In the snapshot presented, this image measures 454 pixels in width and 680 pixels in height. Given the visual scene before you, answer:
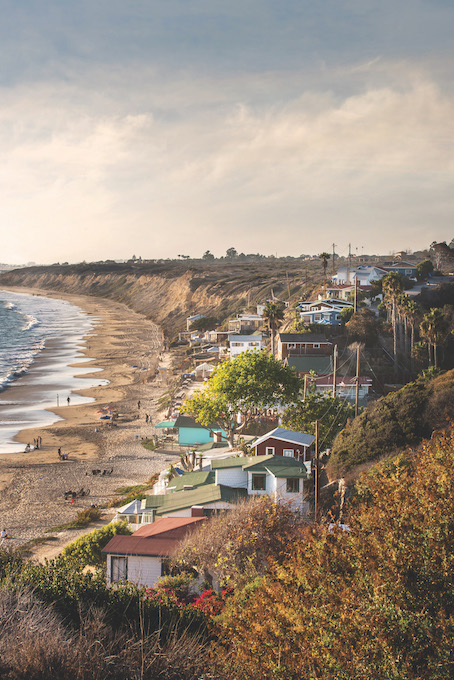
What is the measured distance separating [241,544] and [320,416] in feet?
66.7

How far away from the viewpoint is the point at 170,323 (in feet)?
411

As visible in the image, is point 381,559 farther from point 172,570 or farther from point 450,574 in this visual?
point 172,570

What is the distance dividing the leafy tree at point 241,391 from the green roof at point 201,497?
11.3 metres

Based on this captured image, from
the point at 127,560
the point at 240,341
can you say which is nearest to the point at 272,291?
the point at 240,341

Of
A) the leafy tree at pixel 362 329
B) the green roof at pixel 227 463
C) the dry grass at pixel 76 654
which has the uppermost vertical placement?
the leafy tree at pixel 362 329

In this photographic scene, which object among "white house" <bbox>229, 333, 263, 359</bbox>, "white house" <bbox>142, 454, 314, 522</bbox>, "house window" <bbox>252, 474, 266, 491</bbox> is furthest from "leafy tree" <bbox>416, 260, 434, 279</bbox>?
"house window" <bbox>252, 474, 266, 491</bbox>

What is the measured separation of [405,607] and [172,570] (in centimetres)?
1091

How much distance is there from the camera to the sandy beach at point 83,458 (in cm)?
2933

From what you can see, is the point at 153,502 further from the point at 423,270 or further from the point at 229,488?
the point at 423,270

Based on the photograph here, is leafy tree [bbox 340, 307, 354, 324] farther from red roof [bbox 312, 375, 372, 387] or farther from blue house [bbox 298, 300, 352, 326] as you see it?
red roof [bbox 312, 375, 372, 387]

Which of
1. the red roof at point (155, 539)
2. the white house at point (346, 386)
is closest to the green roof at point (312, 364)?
the white house at point (346, 386)

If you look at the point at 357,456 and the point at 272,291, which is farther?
the point at 272,291

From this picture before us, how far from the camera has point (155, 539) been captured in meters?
19.2

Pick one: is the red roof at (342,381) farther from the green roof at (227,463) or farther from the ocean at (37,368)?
the ocean at (37,368)
